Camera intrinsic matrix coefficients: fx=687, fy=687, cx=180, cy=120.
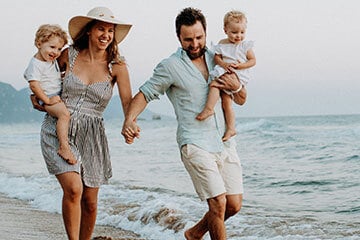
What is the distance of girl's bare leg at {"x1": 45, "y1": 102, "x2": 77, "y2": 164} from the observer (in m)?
4.70

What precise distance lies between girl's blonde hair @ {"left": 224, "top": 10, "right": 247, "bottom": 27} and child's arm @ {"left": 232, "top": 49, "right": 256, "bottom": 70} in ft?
0.73

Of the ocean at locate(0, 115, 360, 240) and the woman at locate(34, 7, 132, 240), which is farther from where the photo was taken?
the ocean at locate(0, 115, 360, 240)

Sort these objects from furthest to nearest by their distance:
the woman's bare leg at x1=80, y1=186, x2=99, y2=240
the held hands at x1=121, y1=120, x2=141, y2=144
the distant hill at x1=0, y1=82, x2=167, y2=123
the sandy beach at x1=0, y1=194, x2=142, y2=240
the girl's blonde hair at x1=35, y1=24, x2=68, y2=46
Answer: the distant hill at x1=0, y1=82, x2=167, y2=123
the sandy beach at x1=0, y1=194, x2=142, y2=240
the woman's bare leg at x1=80, y1=186, x2=99, y2=240
the held hands at x1=121, y1=120, x2=141, y2=144
the girl's blonde hair at x1=35, y1=24, x2=68, y2=46

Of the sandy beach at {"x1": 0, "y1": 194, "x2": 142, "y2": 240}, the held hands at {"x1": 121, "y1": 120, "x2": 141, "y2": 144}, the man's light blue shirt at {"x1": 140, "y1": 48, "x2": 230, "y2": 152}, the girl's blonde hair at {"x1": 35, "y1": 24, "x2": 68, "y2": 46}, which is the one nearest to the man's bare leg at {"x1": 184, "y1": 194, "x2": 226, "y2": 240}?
the man's light blue shirt at {"x1": 140, "y1": 48, "x2": 230, "y2": 152}

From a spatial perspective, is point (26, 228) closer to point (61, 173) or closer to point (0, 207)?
point (0, 207)

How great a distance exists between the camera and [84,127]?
16.0 ft

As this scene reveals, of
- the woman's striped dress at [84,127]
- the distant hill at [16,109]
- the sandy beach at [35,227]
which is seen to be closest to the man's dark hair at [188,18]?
the woman's striped dress at [84,127]

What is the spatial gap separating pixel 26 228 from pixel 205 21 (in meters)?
3.97

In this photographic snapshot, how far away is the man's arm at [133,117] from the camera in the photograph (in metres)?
4.80

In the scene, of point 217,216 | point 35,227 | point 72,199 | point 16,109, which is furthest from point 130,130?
point 16,109

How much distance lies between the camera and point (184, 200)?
391 inches

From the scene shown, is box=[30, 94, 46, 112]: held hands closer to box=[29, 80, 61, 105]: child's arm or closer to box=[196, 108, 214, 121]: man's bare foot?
box=[29, 80, 61, 105]: child's arm

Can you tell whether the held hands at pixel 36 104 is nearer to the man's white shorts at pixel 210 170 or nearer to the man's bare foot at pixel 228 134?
the man's white shorts at pixel 210 170

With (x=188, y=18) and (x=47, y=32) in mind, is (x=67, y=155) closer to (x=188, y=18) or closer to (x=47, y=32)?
(x=47, y=32)
